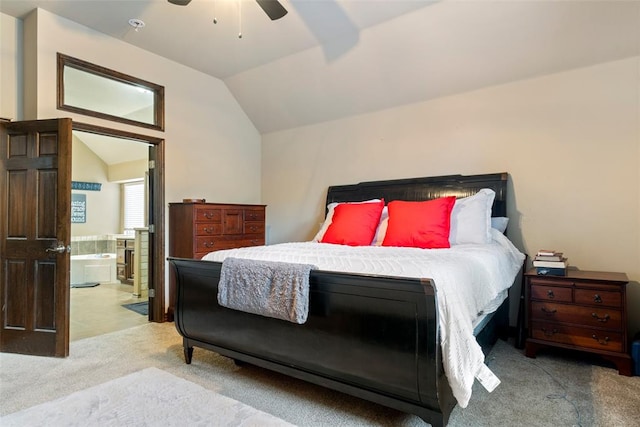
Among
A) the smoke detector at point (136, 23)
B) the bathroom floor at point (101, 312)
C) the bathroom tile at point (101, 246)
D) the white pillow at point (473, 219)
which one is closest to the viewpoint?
the white pillow at point (473, 219)

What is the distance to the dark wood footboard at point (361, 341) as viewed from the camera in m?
1.58

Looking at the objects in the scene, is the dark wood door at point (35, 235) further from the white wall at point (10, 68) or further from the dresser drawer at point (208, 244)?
the dresser drawer at point (208, 244)

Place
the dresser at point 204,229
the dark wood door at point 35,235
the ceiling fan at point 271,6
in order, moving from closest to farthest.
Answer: the ceiling fan at point 271,6 → the dark wood door at point 35,235 → the dresser at point 204,229

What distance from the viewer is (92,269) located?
21.5 ft

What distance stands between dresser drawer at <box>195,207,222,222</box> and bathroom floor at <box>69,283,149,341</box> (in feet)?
4.37

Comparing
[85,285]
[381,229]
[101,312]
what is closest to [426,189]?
[381,229]

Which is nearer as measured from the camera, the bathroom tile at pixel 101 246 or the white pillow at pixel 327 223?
the white pillow at pixel 327 223

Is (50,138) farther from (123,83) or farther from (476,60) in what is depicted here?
(476,60)

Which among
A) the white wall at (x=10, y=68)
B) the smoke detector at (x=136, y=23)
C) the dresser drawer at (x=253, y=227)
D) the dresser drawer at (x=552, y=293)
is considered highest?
the smoke detector at (x=136, y=23)

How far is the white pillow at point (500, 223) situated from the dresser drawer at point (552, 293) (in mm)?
645

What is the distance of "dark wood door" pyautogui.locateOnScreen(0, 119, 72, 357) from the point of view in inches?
114

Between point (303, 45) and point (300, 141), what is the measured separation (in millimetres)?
1450

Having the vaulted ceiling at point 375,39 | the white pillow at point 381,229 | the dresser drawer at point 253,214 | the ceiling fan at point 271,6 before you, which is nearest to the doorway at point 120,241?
the dresser drawer at point 253,214

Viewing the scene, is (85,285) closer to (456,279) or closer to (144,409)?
(144,409)
